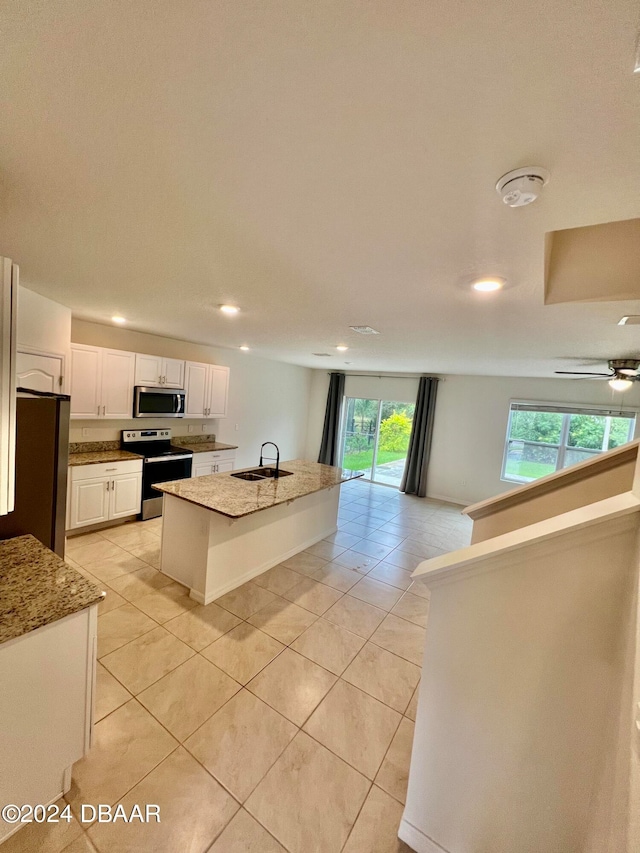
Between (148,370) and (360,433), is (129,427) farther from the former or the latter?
(360,433)

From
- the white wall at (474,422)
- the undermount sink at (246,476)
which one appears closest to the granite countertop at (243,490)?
the undermount sink at (246,476)

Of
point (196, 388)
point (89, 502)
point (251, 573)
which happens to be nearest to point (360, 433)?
point (196, 388)

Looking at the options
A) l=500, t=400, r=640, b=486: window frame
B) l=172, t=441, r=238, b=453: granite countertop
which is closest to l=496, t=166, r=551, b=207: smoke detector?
l=172, t=441, r=238, b=453: granite countertop

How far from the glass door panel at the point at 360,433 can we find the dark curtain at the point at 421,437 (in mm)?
956

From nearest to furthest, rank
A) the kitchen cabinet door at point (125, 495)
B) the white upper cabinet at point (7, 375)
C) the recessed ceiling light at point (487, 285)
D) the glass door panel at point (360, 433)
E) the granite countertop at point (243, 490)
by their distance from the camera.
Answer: the white upper cabinet at point (7, 375) → the recessed ceiling light at point (487, 285) → the granite countertop at point (243, 490) → the kitchen cabinet door at point (125, 495) → the glass door panel at point (360, 433)

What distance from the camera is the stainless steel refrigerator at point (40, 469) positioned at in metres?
1.86

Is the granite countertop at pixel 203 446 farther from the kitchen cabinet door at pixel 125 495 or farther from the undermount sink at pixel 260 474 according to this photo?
the undermount sink at pixel 260 474

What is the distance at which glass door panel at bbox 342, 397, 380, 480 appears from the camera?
23.7 feet

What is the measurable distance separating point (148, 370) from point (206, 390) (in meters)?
0.96

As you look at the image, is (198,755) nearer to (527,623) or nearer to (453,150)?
(527,623)

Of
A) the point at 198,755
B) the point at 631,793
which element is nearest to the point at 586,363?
the point at 631,793

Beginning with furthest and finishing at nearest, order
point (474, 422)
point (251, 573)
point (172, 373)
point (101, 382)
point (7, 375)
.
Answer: point (474, 422), point (172, 373), point (101, 382), point (251, 573), point (7, 375)

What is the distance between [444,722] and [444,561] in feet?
1.95

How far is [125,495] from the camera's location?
3896mm
